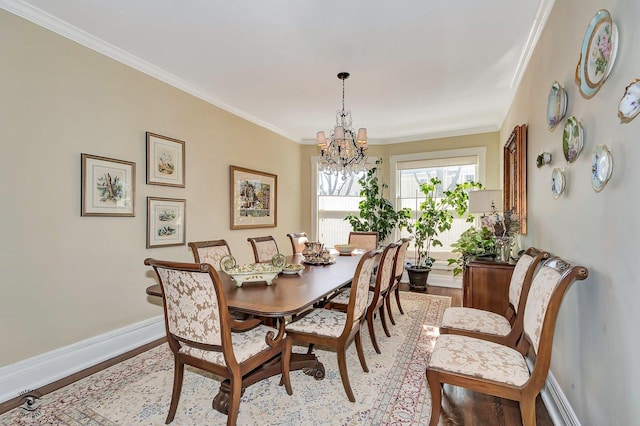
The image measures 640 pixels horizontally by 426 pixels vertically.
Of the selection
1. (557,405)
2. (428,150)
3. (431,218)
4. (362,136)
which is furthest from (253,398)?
(428,150)

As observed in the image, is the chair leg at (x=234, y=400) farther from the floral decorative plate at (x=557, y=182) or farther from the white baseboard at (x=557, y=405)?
the floral decorative plate at (x=557, y=182)

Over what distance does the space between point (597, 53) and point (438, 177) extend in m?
4.18

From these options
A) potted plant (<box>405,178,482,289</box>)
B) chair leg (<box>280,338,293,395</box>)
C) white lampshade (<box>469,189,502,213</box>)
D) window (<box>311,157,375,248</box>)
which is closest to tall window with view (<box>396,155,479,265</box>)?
potted plant (<box>405,178,482,289</box>)

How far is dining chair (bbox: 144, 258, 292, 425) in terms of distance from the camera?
1.61 meters

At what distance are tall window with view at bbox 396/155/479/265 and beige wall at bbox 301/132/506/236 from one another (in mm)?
203

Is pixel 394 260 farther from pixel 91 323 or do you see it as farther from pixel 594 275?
pixel 91 323

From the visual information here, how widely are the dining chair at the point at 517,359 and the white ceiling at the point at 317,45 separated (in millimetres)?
1928

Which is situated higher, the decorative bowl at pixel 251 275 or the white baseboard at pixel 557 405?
the decorative bowl at pixel 251 275

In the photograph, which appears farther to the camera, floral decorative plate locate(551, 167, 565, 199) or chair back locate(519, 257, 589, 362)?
floral decorative plate locate(551, 167, 565, 199)

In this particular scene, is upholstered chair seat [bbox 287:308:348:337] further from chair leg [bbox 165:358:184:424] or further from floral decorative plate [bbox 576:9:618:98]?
floral decorative plate [bbox 576:9:618:98]

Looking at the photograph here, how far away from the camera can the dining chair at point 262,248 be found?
3.56 meters

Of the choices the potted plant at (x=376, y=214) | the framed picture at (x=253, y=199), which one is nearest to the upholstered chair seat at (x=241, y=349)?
the framed picture at (x=253, y=199)

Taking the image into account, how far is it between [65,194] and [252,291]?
1.80 m

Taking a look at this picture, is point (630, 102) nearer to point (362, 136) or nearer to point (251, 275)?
point (251, 275)
